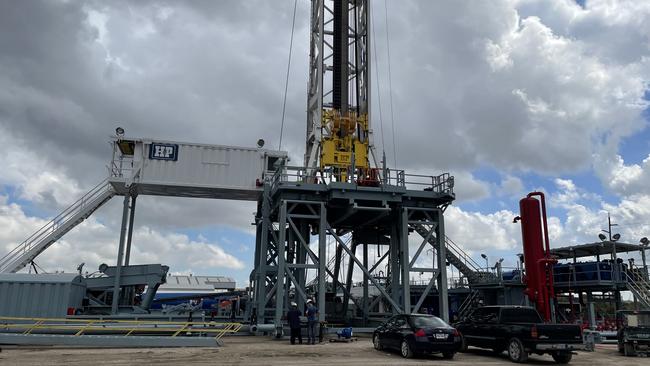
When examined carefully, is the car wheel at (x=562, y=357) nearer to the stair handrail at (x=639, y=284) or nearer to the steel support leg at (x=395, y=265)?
the steel support leg at (x=395, y=265)

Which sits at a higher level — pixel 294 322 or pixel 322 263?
pixel 322 263

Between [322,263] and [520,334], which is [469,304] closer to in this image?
[322,263]

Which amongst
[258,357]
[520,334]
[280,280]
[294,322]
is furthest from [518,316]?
[280,280]

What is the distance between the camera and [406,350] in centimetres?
1481

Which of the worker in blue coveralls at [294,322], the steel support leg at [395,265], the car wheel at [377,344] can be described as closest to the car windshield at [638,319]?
the car wheel at [377,344]

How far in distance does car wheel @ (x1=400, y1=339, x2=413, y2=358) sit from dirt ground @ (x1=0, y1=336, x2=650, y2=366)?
0.25m

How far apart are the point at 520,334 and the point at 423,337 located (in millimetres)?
2763

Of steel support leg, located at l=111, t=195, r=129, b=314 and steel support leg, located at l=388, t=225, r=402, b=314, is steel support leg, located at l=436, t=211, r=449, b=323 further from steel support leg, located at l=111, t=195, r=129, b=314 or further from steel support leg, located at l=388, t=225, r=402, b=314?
steel support leg, located at l=111, t=195, r=129, b=314

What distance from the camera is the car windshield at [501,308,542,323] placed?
1519cm

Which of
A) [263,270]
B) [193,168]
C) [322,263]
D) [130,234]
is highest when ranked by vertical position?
[193,168]

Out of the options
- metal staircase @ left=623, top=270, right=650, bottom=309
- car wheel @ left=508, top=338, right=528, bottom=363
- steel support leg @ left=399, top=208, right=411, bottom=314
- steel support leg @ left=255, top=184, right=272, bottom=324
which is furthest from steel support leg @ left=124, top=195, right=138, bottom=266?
metal staircase @ left=623, top=270, right=650, bottom=309

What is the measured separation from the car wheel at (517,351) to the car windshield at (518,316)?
0.84 m

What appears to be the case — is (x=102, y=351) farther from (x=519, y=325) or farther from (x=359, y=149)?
(x=359, y=149)

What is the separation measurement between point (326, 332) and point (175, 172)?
42.4 ft
